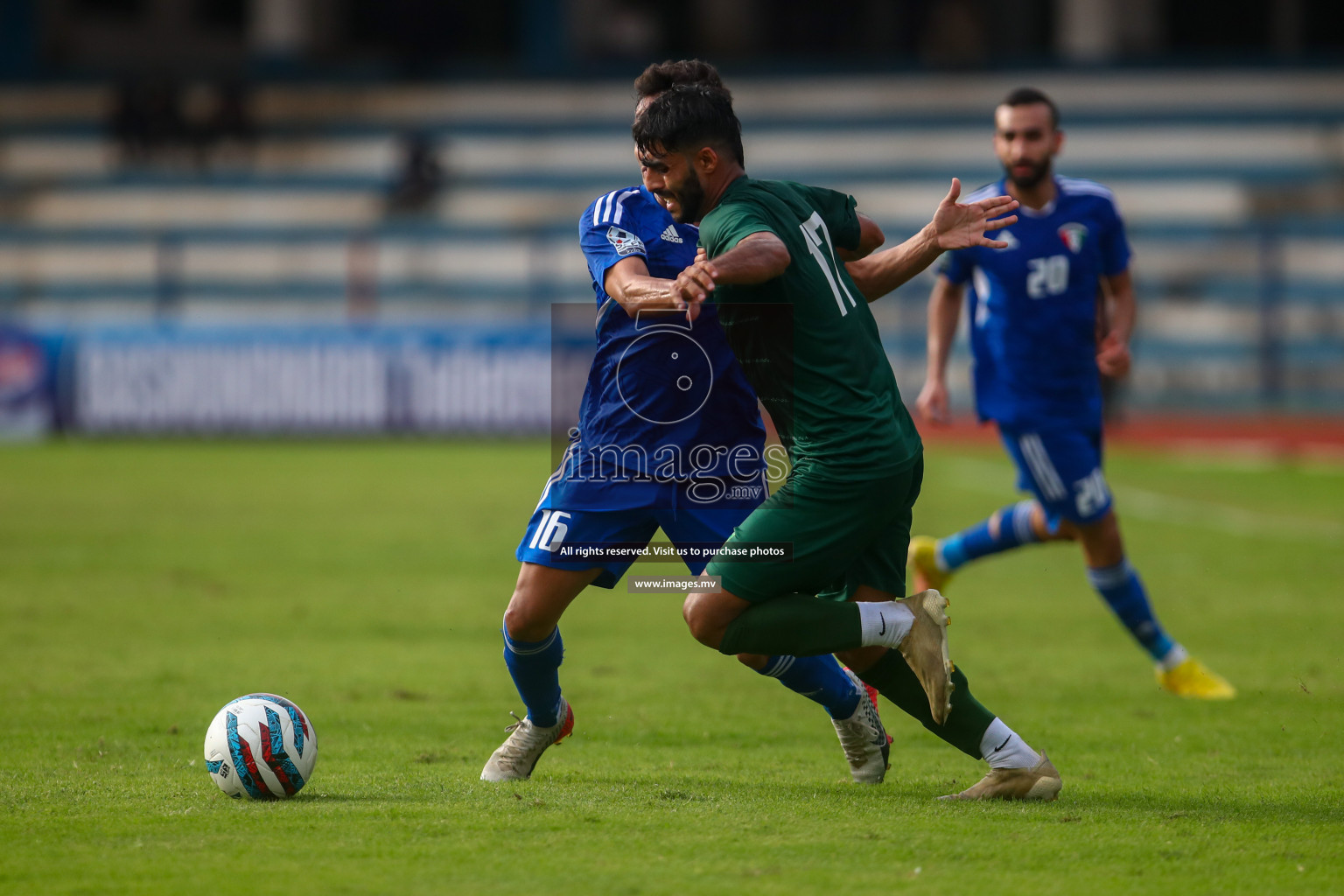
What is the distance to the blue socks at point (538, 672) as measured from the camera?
4684 millimetres

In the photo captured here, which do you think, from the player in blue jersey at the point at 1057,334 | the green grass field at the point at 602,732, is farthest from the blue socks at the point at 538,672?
the player in blue jersey at the point at 1057,334

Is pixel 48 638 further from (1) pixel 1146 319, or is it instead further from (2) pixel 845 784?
(1) pixel 1146 319

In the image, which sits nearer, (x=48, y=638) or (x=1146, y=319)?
(x=48, y=638)

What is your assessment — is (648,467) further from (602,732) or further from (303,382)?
(303,382)

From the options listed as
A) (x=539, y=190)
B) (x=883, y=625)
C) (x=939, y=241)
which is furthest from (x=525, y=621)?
(x=539, y=190)

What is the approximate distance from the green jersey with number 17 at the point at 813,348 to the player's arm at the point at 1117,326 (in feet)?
8.92

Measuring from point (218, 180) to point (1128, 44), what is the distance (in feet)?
50.5

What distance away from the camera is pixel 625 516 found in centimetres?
460

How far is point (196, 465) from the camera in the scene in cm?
1641

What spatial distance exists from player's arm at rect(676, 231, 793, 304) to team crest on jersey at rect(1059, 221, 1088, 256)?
3.09 m

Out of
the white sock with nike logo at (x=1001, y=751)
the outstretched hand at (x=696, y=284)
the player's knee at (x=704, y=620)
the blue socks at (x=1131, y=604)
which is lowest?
the blue socks at (x=1131, y=604)

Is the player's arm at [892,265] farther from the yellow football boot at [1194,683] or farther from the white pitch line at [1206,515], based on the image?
the white pitch line at [1206,515]

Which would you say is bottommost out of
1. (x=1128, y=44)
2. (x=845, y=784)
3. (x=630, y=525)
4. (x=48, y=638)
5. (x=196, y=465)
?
(x=196, y=465)

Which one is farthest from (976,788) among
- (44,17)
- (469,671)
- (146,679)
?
(44,17)
